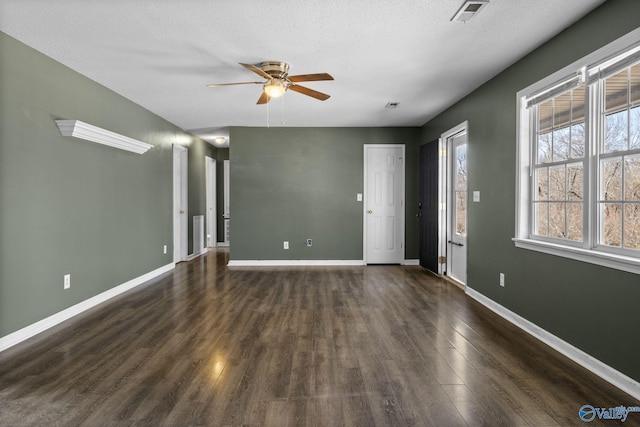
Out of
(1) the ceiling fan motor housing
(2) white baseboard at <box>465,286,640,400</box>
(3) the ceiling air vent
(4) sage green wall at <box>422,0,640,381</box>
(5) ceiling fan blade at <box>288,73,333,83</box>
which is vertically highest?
(3) the ceiling air vent

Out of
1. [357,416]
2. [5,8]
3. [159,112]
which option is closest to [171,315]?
[357,416]

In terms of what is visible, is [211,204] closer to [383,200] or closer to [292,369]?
[383,200]

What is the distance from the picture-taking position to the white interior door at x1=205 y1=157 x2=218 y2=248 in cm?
823

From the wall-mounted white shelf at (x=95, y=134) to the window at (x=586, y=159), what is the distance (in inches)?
158

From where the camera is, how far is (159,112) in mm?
5305

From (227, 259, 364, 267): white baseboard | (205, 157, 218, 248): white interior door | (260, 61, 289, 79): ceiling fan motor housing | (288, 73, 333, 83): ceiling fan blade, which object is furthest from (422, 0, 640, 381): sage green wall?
(205, 157, 218, 248): white interior door

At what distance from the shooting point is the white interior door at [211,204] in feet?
27.0

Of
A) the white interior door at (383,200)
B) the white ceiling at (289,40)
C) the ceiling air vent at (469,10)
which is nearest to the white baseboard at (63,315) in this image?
the white ceiling at (289,40)

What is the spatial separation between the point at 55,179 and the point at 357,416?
3238 mm

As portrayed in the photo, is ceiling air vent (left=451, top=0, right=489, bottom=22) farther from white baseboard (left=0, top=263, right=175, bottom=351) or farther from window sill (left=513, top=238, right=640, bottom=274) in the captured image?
white baseboard (left=0, top=263, right=175, bottom=351)

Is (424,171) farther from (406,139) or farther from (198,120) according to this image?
(198,120)

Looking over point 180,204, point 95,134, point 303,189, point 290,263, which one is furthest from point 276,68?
point 180,204

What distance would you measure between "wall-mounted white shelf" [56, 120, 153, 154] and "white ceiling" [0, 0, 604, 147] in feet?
1.88

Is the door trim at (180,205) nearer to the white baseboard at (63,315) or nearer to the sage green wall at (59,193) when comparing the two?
the sage green wall at (59,193)
